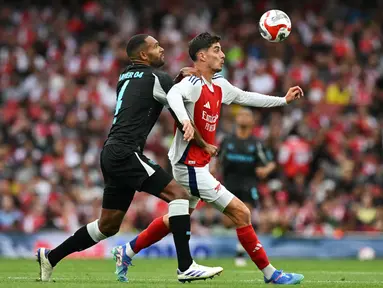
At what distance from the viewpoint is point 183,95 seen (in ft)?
32.1

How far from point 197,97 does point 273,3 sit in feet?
57.3

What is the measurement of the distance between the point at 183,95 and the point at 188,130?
57 cm

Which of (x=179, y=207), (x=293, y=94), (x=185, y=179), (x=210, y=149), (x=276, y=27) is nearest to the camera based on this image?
(x=179, y=207)

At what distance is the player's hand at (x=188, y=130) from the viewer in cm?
930

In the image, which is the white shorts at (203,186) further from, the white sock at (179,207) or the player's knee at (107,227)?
the player's knee at (107,227)

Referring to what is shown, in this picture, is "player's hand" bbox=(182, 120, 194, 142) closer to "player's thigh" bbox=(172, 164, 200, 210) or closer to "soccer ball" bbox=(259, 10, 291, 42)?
"player's thigh" bbox=(172, 164, 200, 210)

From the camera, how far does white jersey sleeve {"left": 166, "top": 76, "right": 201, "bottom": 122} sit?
955 cm

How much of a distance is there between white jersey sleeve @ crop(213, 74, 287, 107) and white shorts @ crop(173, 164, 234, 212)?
35.2 inches

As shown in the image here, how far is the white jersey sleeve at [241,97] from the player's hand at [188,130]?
1095 mm

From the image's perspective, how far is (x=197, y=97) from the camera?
393 inches

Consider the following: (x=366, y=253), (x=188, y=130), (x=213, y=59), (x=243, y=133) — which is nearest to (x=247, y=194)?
(x=243, y=133)

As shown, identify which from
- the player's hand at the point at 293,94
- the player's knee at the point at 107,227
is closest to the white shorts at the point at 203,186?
the player's knee at the point at 107,227

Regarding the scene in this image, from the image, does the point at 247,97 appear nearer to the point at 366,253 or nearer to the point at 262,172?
the point at 262,172

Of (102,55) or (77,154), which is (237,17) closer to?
(102,55)
